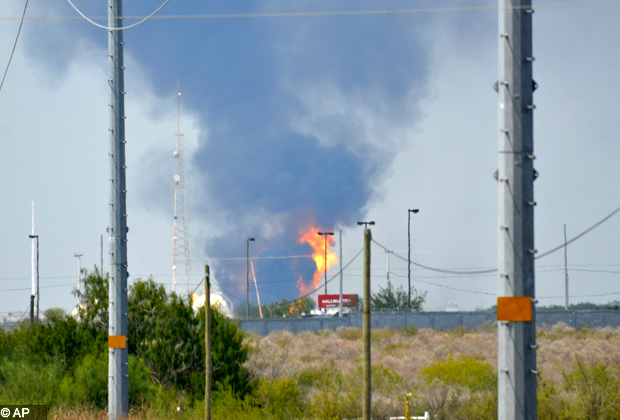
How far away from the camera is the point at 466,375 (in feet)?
76.4

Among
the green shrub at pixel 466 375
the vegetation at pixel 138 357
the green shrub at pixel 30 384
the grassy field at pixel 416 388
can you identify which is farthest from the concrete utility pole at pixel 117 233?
the green shrub at pixel 466 375

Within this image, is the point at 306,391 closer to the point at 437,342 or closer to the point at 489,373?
the point at 489,373

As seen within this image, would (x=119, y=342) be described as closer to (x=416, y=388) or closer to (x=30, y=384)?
(x=30, y=384)

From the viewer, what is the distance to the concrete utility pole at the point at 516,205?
288 inches

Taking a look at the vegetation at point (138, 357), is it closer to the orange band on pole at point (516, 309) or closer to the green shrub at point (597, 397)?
the green shrub at point (597, 397)

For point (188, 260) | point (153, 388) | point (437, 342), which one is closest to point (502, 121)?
point (153, 388)

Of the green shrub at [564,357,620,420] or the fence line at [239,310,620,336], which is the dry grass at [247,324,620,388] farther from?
the green shrub at [564,357,620,420]

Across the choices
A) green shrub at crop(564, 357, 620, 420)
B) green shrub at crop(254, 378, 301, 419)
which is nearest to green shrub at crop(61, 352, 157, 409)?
green shrub at crop(254, 378, 301, 419)

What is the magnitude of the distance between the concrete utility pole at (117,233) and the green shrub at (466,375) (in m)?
11.1

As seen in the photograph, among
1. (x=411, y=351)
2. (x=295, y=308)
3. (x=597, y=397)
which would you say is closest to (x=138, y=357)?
(x=597, y=397)

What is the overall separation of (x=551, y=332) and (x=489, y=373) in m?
24.0

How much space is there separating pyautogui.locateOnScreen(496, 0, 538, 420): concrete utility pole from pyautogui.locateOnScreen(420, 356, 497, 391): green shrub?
50.3ft

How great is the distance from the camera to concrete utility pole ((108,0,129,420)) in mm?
15820

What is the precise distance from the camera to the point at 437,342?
4122cm
